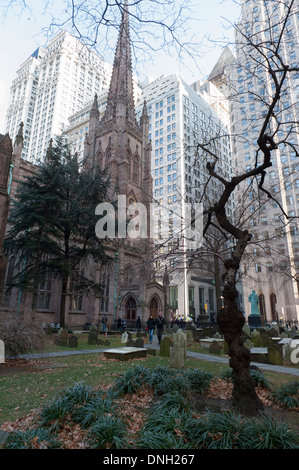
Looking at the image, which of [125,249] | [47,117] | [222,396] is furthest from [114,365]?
[47,117]

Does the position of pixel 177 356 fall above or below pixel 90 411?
above

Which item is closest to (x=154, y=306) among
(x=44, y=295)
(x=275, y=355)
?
(x=44, y=295)

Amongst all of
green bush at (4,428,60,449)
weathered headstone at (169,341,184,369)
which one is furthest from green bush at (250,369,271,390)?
green bush at (4,428,60,449)

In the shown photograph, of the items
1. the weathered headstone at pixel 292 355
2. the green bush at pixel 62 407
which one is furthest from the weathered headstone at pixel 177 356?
the weathered headstone at pixel 292 355

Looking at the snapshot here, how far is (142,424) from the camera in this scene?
14.4 feet

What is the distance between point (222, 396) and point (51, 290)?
74.9 ft

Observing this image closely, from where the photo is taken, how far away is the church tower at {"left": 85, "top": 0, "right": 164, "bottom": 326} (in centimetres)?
3309

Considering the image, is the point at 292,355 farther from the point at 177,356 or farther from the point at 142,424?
the point at 142,424

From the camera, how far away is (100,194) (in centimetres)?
2556

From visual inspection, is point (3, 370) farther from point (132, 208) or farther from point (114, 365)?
point (132, 208)

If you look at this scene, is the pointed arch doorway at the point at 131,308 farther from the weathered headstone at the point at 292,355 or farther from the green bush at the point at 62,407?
the green bush at the point at 62,407

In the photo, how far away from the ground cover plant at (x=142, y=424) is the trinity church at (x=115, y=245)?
4.60 metres

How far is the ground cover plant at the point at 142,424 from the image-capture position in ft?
11.5

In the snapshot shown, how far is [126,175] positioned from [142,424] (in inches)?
1501
